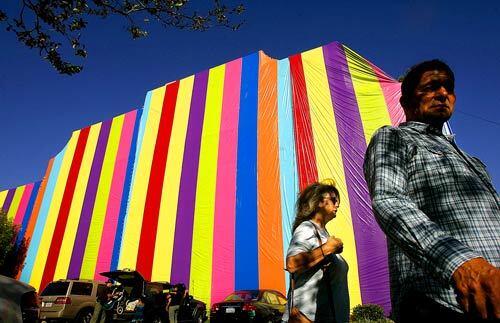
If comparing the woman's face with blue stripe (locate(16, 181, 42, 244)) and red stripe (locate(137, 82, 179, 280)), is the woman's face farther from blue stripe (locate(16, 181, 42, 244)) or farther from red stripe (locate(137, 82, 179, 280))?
blue stripe (locate(16, 181, 42, 244))

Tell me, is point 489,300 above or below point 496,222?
below

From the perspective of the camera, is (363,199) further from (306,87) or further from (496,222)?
(496,222)

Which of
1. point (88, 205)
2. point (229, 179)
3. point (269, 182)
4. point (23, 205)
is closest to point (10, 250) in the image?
point (23, 205)

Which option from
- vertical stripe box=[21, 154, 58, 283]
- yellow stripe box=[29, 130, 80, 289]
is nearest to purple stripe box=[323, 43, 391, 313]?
yellow stripe box=[29, 130, 80, 289]

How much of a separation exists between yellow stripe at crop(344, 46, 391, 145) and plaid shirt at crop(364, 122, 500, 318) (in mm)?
14541

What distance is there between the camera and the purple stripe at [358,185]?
42.8 ft

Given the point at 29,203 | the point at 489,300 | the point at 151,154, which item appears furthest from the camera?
the point at 29,203

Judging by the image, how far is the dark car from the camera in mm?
→ 11320

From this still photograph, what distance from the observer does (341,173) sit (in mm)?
15359

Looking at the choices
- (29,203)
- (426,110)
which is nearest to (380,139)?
(426,110)

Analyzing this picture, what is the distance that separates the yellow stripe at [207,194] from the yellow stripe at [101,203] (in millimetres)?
6973

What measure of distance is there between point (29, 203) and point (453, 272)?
1272 inches

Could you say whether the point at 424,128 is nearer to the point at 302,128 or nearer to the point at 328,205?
the point at 328,205

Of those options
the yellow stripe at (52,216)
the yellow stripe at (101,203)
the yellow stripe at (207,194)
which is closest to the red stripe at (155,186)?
the yellow stripe at (207,194)
